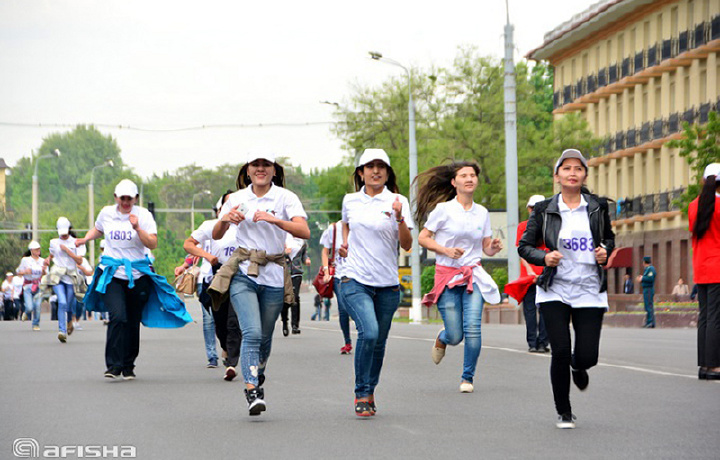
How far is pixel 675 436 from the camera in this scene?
10180 millimetres

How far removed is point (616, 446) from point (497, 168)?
193 feet

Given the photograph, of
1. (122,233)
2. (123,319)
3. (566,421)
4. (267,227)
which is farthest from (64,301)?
(566,421)

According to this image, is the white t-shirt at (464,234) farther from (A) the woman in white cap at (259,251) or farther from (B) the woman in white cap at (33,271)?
(B) the woman in white cap at (33,271)

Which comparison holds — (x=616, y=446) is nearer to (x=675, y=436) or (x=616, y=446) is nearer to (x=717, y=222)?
(x=675, y=436)

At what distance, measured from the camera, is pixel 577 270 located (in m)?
10.9

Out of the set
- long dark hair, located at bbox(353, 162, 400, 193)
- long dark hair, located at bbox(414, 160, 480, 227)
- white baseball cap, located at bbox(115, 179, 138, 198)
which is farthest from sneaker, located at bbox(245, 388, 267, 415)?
white baseball cap, located at bbox(115, 179, 138, 198)

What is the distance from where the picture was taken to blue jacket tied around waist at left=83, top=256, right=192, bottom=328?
15734mm

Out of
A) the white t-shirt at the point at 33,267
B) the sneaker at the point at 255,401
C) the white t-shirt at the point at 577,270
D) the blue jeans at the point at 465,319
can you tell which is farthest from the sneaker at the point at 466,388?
the white t-shirt at the point at 33,267

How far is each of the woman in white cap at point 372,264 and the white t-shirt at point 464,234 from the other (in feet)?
7.02

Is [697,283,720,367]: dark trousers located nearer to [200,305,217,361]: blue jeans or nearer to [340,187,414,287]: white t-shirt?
[340,187,414,287]: white t-shirt

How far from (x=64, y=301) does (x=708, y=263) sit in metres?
13.2

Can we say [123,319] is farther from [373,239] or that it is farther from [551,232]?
[551,232]

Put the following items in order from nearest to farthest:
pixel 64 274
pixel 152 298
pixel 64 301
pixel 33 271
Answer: pixel 152 298, pixel 64 301, pixel 64 274, pixel 33 271

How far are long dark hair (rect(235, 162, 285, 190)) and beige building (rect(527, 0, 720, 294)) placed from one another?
2123 inches
